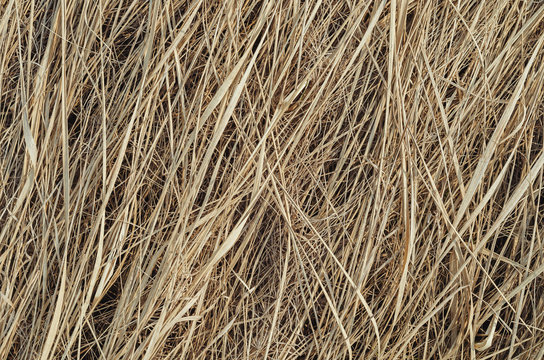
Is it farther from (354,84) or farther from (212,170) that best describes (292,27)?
(212,170)

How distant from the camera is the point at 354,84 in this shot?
2.95 feet

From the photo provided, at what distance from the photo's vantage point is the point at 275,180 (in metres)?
0.86

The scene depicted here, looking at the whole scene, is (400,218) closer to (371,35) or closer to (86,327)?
(371,35)

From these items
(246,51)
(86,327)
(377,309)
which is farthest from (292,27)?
(86,327)

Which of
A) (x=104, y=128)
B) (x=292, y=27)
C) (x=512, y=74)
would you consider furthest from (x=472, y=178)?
(x=104, y=128)

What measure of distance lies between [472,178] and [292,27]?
1.22 ft

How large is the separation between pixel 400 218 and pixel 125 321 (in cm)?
46

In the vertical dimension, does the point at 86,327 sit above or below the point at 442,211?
below

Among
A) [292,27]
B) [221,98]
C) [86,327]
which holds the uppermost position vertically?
[292,27]

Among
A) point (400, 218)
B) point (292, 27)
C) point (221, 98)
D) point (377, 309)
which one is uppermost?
→ point (292, 27)

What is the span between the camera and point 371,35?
0.91 m

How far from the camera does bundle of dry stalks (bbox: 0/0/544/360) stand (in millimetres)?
846

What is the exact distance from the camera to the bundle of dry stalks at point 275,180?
0.85 m

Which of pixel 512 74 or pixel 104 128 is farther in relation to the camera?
pixel 512 74
